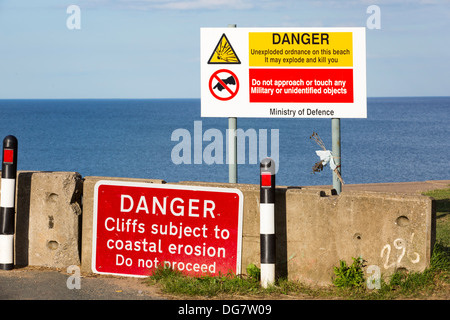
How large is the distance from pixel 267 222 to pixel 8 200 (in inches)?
125

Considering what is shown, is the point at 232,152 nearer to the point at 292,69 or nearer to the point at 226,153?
the point at 292,69

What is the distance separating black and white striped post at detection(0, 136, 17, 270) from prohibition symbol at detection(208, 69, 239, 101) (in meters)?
4.26

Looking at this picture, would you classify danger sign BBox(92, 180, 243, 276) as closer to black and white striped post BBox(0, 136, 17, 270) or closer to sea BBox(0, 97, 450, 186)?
black and white striped post BBox(0, 136, 17, 270)

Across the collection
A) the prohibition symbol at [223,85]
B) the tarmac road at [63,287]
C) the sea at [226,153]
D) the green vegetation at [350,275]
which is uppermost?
the sea at [226,153]

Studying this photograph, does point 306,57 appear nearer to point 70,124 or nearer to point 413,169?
point 413,169

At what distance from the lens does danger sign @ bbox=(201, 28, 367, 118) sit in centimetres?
1160

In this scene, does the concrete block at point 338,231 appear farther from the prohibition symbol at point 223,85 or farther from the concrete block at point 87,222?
the prohibition symbol at point 223,85

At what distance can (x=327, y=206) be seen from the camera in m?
7.86

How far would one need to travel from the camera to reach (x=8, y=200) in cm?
856

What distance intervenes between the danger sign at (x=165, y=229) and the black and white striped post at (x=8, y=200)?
102 cm

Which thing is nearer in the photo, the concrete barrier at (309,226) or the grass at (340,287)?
the grass at (340,287)

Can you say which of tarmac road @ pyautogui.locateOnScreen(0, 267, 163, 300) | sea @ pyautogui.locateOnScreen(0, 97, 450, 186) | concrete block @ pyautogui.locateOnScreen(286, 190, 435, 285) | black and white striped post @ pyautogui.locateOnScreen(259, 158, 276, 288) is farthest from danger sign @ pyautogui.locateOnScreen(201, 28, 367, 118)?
sea @ pyautogui.locateOnScreen(0, 97, 450, 186)

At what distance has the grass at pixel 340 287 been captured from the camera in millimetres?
7465

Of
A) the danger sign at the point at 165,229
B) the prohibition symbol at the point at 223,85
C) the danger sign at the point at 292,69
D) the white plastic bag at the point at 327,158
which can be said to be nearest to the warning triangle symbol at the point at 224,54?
the danger sign at the point at 292,69
